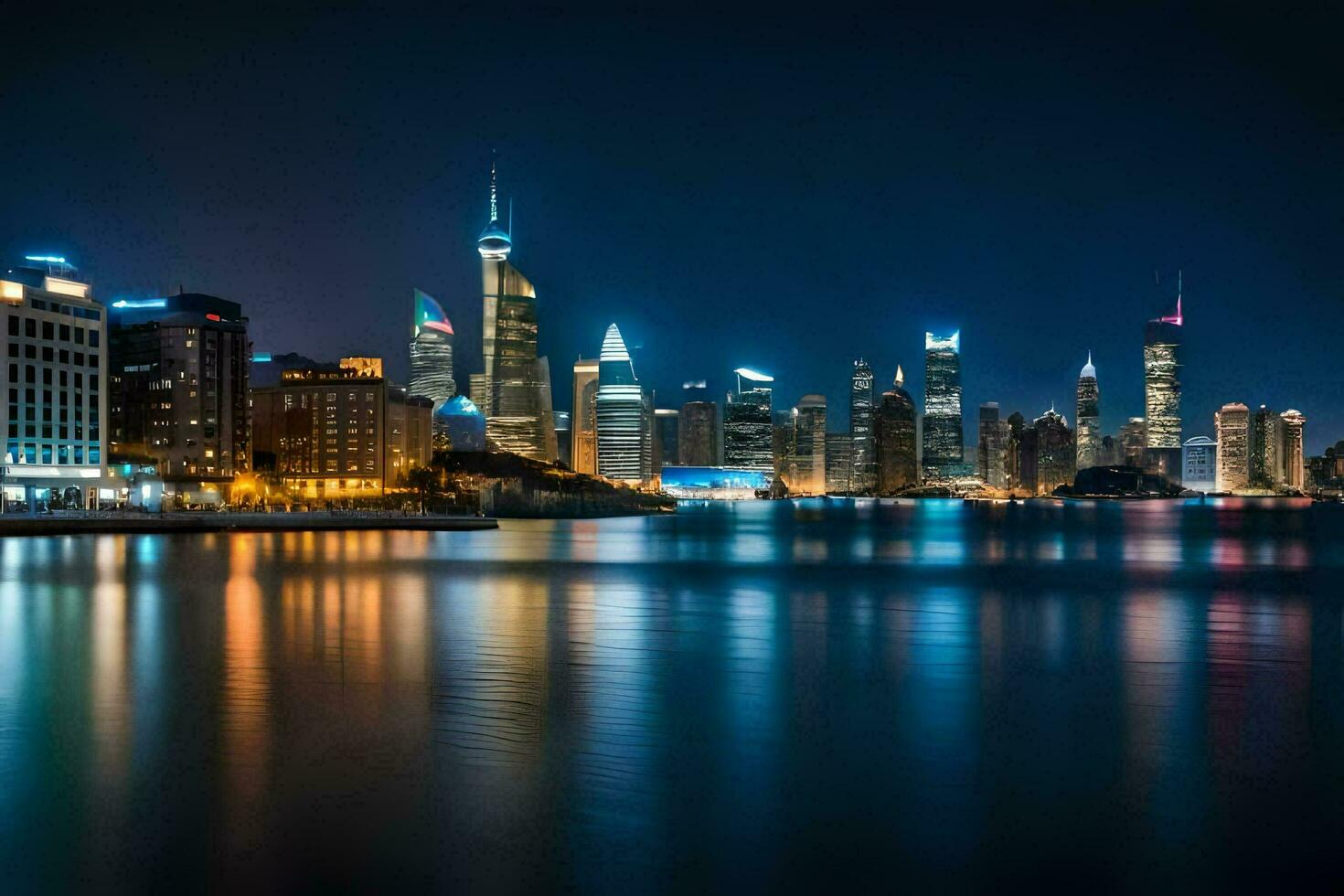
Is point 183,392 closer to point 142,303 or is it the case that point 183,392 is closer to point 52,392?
point 142,303

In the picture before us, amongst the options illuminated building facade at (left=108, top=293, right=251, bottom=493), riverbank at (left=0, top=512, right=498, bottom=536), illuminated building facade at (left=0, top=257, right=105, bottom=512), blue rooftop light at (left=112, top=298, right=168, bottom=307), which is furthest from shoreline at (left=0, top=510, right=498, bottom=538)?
blue rooftop light at (left=112, top=298, right=168, bottom=307)

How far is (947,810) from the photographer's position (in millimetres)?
13406

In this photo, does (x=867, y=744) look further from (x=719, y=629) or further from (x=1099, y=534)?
(x=1099, y=534)

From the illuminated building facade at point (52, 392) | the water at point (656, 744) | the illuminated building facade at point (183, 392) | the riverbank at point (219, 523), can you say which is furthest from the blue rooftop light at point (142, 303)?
the water at point (656, 744)

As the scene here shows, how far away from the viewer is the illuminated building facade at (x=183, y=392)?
513 ft

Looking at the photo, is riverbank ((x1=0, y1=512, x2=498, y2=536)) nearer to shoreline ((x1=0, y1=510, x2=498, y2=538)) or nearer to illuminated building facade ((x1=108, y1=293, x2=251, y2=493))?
shoreline ((x1=0, y1=510, x2=498, y2=538))

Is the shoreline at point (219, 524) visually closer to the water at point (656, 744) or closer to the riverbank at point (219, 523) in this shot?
the riverbank at point (219, 523)

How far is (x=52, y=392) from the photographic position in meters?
107

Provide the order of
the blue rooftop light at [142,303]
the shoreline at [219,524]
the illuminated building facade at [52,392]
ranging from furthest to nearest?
the blue rooftop light at [142,303] → the illuminated building facade at [52,392] → the shoreline at [219,524]

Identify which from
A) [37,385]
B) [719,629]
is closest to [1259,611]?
[719,629]

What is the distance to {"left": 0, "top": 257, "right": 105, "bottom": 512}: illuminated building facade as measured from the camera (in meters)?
103

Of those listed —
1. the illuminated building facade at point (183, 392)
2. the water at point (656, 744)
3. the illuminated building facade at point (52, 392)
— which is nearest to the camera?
the water at point (656, 744)

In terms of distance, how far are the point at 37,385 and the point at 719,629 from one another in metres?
97.1

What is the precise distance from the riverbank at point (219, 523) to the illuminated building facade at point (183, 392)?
53872 mm
